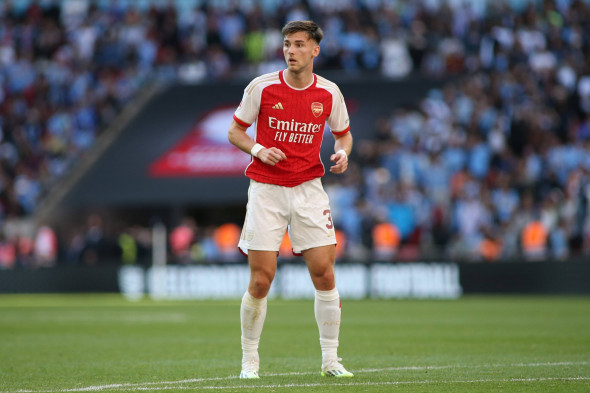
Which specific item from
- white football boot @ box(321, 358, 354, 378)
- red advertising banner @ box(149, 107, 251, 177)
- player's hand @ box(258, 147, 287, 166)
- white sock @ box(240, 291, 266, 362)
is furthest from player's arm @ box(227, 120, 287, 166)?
red advertising banner @ box(149, 107, 251, 177)

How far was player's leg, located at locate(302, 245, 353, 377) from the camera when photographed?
753 centimetres

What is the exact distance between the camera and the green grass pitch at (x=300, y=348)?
7238 mm

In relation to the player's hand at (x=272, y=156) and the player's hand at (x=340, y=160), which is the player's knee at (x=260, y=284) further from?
the player's hand at (x=340, y=160)

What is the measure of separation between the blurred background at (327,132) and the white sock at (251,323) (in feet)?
46.2

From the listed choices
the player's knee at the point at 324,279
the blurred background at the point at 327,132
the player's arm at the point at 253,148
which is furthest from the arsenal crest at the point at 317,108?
the blurred background at the point at 327,132

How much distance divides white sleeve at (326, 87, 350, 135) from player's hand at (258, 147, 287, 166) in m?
0.64

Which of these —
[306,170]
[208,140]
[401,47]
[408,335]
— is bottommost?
[408,335]

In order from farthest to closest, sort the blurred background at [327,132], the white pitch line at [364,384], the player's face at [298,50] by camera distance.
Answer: the blurred background at [327,132]
the player's face at [298,50]
the white pitch line at [364,384]

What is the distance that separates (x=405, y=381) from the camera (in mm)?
7309

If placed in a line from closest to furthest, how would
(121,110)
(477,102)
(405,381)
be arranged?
(405,381), (477,102), (121,110)

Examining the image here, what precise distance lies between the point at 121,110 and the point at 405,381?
78.9ft

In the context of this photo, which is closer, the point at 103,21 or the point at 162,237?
the point at 162,237

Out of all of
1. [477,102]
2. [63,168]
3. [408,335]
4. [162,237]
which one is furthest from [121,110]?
[408,335]

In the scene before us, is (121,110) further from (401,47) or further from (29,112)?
(401,47)
